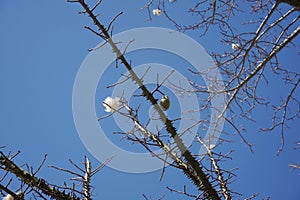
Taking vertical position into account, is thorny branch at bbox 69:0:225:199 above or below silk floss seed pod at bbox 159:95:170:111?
below

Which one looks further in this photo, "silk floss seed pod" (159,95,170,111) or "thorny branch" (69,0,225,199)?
"silk floss seed pod" (159,95,170,111)

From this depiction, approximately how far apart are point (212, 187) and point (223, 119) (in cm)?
87

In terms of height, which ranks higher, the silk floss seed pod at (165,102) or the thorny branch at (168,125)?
the silk floss seed pod at (165,102)

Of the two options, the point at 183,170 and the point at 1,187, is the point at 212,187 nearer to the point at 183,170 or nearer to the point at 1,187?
the point at 183,170

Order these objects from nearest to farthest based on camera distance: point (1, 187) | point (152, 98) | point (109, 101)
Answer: point (1, 187) < point (152, 98) < point (109, 101)

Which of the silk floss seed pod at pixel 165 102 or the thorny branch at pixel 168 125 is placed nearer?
the thorny branch at pixel 168 125

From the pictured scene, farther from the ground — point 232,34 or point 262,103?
point 232,34

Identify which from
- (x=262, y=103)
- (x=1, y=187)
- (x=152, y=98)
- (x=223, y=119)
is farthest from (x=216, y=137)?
(x=1, y=187)

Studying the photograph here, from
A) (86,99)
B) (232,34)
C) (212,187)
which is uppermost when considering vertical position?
(232,34)

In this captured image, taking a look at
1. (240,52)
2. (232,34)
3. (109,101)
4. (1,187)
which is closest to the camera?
(1,187)

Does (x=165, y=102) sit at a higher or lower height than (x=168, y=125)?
higher

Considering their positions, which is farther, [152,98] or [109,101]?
[109,101]

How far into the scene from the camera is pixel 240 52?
10.3ft

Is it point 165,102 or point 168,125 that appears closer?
point 168,125
